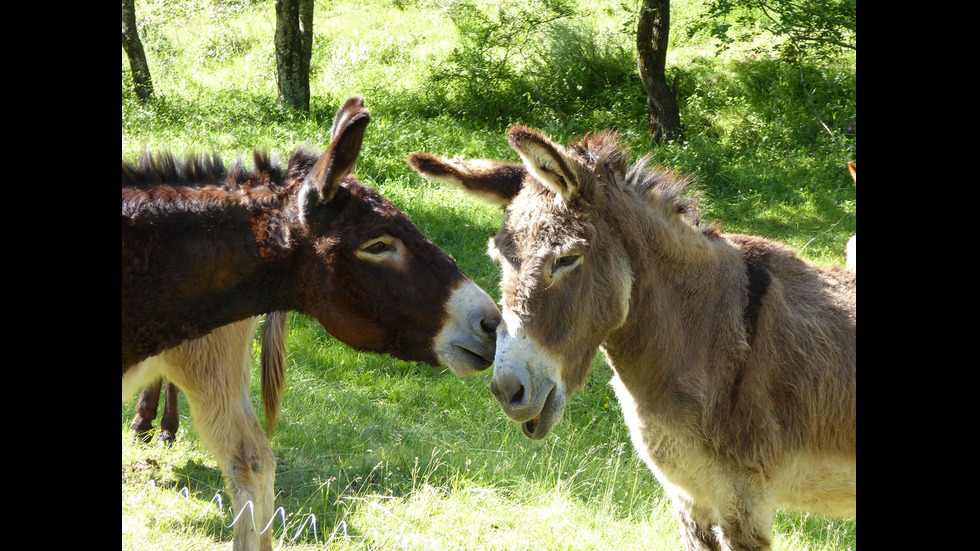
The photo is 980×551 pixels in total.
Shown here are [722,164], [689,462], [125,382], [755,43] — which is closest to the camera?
[689,462]

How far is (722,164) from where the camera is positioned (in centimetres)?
1067

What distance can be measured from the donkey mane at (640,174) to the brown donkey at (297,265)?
72 centimetres

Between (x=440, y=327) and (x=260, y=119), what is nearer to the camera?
(x=440, y=327)

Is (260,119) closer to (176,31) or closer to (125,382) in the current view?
(176,31)

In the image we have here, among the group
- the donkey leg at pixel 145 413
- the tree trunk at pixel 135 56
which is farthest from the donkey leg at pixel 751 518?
the tree trunk at pixel 135 56

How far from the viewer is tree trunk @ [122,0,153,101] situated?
492 inches

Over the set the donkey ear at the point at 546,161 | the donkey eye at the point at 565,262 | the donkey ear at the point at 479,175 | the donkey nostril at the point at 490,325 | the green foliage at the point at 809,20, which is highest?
the green foliage at the point at 809,20

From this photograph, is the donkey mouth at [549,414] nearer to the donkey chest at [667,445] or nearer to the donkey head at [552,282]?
the donkey head at [552,282]

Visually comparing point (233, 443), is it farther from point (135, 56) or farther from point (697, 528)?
point (135, 56)

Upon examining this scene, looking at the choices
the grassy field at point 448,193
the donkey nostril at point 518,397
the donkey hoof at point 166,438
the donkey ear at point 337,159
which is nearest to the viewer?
the donkey nostril at point 518,397

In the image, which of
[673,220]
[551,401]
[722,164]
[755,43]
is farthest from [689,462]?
[755,43]

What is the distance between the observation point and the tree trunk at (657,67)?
1177cm
